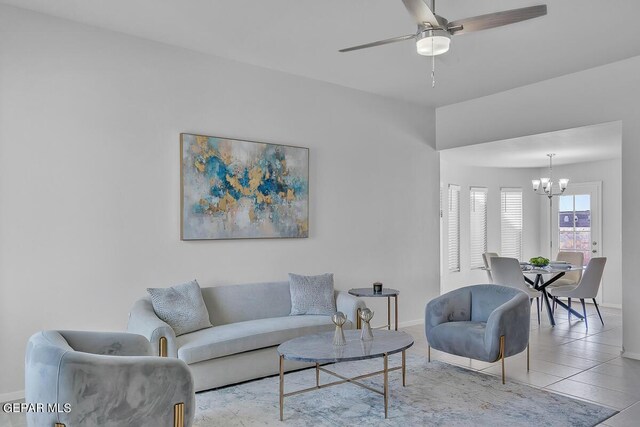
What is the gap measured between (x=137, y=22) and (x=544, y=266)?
5807 mm

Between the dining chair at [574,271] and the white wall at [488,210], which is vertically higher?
the white wall at [488,210]

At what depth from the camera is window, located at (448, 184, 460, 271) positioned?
8.09 meters

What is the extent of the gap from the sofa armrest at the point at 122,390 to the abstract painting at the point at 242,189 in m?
2.09

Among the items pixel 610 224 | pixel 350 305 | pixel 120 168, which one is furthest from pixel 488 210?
pixel 120 168

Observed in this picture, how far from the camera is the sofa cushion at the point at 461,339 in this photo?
383 cm

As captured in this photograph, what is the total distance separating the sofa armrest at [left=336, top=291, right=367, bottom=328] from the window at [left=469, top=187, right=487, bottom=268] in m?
4.49

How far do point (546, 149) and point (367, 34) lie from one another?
3810 mm

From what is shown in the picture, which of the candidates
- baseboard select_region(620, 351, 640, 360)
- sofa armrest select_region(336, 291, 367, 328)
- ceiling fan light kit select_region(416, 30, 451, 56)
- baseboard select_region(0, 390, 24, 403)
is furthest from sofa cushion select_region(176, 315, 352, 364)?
baseboard select_region(620, 351, 640, 360)

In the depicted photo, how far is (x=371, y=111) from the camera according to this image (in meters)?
5.86

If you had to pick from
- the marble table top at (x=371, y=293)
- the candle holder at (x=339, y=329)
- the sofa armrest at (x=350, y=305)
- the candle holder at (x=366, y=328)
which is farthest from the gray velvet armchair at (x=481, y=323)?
the candle holder at (x=339, y=329)

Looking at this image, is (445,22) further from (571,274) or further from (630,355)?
(571,274)

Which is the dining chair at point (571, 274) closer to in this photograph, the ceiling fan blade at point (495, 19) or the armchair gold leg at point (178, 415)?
the ceiling fan blade at point (495, 19)

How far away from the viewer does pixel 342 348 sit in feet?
10.7

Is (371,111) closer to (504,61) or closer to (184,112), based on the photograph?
(504,61)
